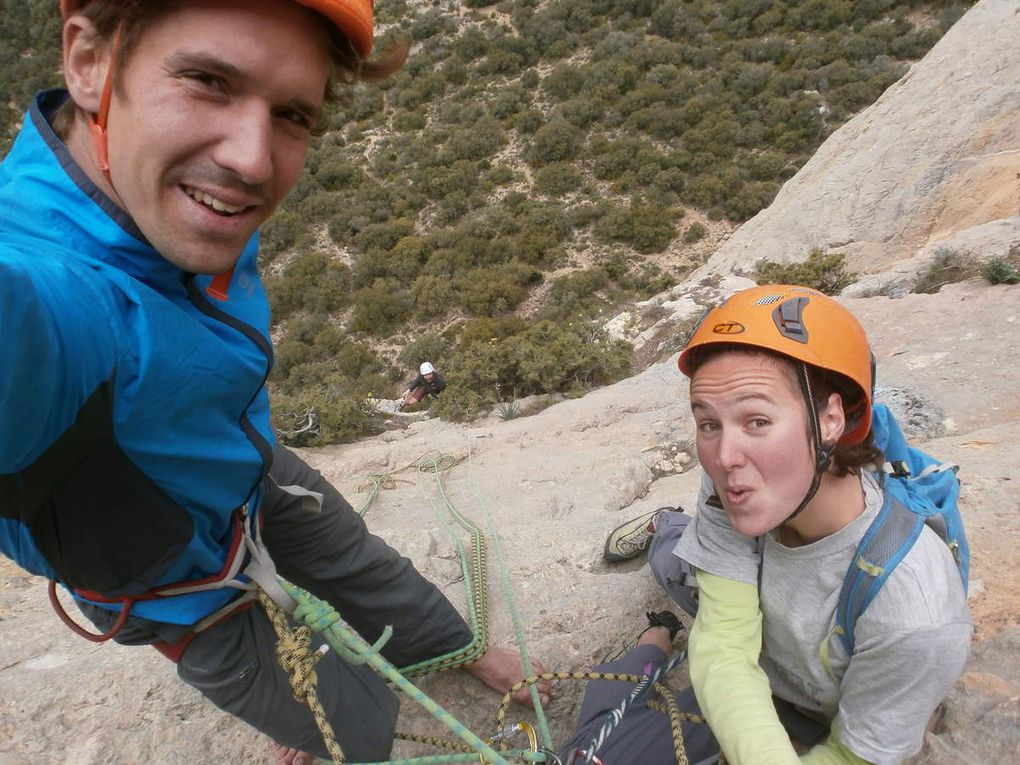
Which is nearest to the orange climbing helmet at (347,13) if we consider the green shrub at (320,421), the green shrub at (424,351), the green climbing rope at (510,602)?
the green climbing rope at (510,602)

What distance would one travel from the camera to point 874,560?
126cm

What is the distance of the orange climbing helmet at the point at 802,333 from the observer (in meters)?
1.35

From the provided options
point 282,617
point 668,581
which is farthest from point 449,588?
point 282,617

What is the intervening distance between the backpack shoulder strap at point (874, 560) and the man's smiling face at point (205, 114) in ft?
4.93

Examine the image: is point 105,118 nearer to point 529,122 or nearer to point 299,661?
point 299,661

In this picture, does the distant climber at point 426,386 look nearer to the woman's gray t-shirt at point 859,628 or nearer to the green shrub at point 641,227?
the woman's gray t-shirt at point 859,628

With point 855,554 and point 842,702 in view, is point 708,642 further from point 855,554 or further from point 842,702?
point 855,554

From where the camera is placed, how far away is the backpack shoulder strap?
4.09ft

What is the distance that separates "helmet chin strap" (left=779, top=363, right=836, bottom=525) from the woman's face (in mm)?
13

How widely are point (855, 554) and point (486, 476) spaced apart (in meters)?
3.12

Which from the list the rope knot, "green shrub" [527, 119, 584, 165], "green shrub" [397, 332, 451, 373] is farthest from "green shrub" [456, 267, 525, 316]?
the rope knot

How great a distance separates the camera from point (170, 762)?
1.81 m

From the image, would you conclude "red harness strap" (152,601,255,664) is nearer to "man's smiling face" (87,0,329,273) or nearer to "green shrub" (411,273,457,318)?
"man's smiling face" (87,0,329,273)

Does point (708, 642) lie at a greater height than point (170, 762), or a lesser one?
greater
